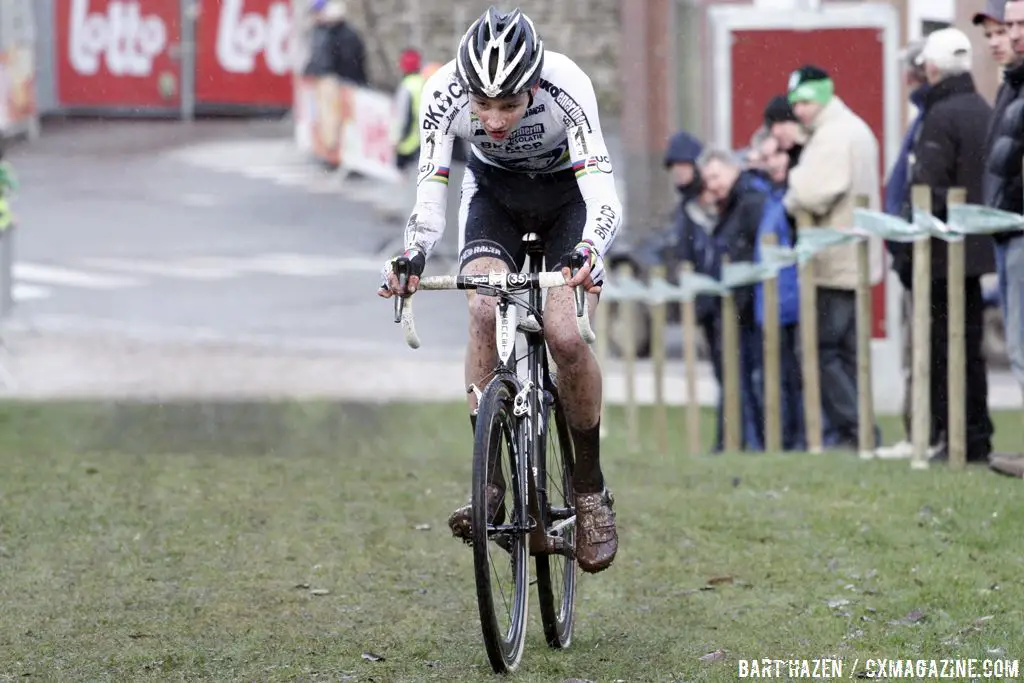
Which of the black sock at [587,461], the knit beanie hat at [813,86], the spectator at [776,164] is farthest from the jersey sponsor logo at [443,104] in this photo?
the spectator at [776,164]

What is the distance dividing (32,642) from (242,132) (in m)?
27.7

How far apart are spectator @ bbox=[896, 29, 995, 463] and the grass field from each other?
64cm

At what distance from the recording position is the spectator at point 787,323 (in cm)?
1286

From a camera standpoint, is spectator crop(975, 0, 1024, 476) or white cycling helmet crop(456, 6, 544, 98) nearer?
white cycling helmet crop(456, 6, 544, 98)

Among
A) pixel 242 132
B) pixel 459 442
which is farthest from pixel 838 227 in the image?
pixel 242 132

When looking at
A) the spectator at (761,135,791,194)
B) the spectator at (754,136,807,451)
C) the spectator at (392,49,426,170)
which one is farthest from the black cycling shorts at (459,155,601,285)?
the spectator at (392,49,426,170)

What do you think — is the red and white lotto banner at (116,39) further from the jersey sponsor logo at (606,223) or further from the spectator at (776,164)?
the jersey sponsor logo at (606,223)

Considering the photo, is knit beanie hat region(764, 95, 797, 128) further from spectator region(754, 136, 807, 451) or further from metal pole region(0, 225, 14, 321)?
metal pole region(0, 225, 14, 321)

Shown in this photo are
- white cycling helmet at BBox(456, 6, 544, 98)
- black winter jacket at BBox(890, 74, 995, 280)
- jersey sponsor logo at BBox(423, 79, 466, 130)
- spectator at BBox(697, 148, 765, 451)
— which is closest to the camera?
white cycling helmet at BBox(456, 6, 544, 98)

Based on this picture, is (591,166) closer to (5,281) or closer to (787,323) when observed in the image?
(787,323)

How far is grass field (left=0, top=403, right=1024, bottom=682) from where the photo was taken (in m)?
6.95

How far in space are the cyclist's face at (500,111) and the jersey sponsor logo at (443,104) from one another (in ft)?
0.58

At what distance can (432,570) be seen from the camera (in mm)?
8359

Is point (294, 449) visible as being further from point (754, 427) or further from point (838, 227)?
point (838, 227)
